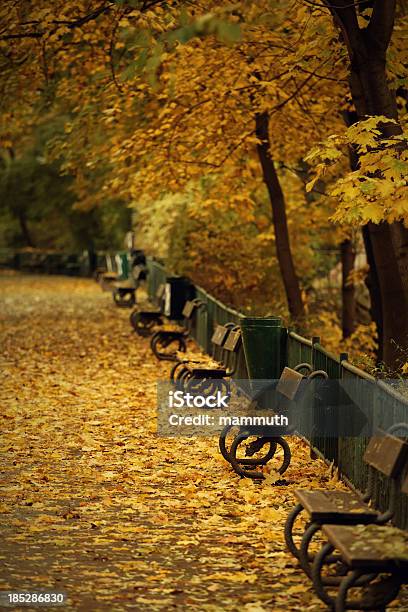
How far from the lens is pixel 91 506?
1049 cm

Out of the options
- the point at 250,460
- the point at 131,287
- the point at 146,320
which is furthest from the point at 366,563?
the point at 131,287

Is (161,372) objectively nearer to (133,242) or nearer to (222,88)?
(222,88)

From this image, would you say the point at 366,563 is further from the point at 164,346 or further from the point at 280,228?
the point at 280,228

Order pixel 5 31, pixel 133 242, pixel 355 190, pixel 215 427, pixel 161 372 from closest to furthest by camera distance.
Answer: pixel 355 190 < pixel 215 427 < pixel 5 31 < pixel 161 372 < pixel 133 242

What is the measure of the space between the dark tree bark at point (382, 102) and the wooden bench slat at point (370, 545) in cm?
663

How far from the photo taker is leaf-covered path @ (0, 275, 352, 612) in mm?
8039

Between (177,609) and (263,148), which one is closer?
(177,609)

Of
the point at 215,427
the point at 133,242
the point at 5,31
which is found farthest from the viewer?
the point at 133,242

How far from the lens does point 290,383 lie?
11.7 m

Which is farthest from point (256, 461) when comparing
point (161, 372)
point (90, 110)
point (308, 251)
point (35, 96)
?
point (308, 251)

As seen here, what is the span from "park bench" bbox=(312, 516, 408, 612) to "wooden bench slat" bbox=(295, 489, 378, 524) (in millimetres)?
82

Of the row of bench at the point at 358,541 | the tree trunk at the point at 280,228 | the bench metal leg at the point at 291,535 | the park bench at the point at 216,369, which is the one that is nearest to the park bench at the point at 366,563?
the row of bench at the point at 358,541

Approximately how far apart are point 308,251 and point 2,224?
2122 inches

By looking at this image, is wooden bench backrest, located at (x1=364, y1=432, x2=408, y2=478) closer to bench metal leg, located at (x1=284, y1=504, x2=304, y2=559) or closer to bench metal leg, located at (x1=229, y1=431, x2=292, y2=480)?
bench metal leg, located at (x1=284, y1=504, x2=304, y2=559)
